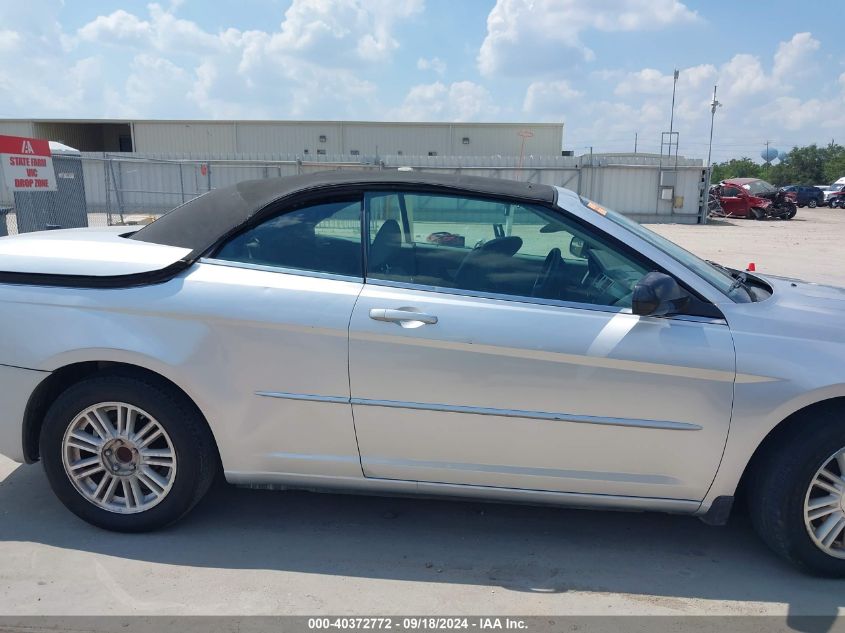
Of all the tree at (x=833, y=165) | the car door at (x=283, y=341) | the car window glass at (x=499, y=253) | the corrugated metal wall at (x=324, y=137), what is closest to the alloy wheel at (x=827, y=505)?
the car window glass at (x=499, y=253)

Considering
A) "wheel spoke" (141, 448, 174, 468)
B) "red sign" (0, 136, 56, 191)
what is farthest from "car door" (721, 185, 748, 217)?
"wheel spoke" (141, 448, 174, 468)

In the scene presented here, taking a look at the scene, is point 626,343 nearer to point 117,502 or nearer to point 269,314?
point 269,314

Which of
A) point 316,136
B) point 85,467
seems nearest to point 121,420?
point 85,467

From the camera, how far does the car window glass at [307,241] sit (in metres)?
3.04

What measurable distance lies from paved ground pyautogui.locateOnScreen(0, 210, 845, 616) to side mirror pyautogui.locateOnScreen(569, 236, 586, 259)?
1.37 metres

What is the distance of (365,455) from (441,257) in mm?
960

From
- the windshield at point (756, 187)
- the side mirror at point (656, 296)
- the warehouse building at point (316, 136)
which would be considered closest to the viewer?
the side mirror at point (656, 296)

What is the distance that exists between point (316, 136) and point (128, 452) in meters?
34.5

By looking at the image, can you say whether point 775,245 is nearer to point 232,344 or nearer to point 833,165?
point 232,344

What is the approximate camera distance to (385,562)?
2984 mm

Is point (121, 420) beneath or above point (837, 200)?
beneath

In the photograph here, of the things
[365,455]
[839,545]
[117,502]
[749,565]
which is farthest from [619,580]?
[117,502]

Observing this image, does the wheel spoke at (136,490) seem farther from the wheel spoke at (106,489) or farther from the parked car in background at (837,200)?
the parked car in background at (837,200)

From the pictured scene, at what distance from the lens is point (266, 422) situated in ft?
9.75
